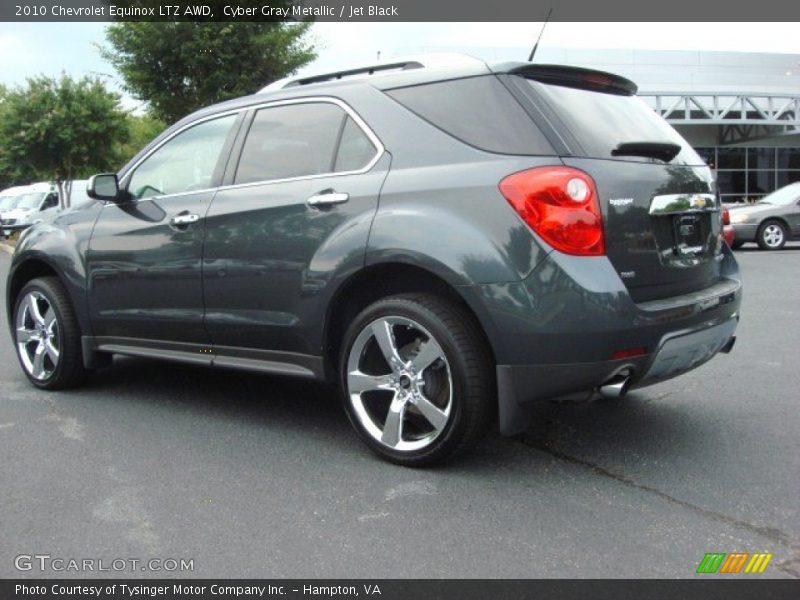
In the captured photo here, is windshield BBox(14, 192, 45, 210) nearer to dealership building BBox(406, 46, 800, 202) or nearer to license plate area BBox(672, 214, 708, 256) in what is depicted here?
dealership building BBox(406, 46, 800, 202)

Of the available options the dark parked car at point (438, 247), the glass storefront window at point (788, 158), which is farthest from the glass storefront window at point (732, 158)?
the dark parked car at point (438, 247)

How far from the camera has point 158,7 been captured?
16.3 metres

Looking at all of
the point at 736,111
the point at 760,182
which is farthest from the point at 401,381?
the point at 760,182

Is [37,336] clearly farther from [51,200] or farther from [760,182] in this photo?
[760,182]

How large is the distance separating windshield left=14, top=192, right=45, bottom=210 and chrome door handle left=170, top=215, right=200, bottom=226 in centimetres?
2616

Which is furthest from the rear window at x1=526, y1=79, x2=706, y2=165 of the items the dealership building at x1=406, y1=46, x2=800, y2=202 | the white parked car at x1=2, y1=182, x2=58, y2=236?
the dealership building at x1=406, y1=46, x2=800, y2=202

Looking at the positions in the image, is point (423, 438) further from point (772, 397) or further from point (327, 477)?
point (772, 397)

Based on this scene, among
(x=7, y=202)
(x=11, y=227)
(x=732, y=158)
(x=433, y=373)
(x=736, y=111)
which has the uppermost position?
(x=736, y=111)

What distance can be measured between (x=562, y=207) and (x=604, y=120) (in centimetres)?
71

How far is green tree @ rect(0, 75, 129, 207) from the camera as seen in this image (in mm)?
23781

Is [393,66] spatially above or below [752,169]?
above

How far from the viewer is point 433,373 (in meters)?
3.68

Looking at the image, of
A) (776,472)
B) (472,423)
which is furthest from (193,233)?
(776,472)

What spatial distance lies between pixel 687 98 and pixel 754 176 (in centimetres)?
809
